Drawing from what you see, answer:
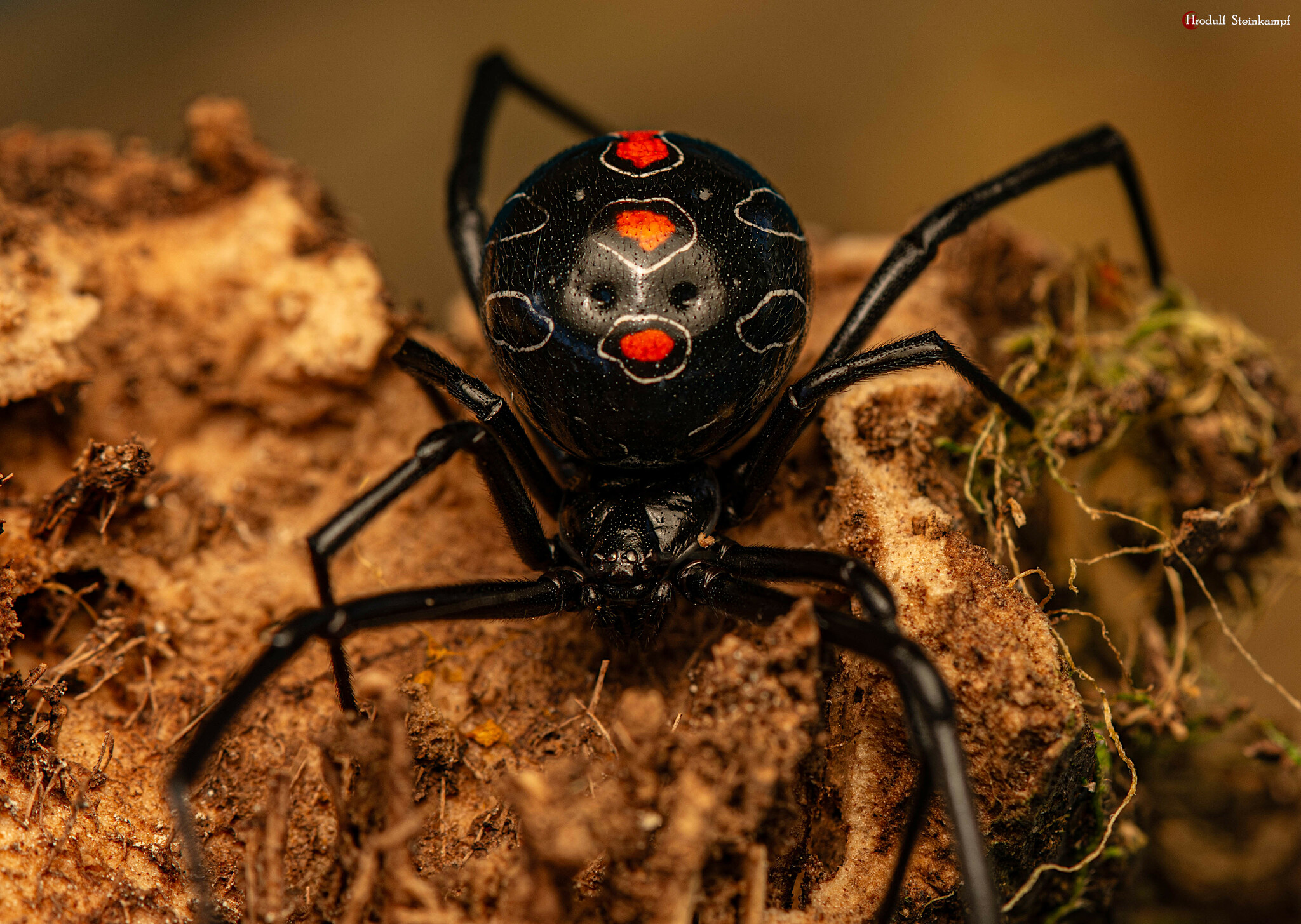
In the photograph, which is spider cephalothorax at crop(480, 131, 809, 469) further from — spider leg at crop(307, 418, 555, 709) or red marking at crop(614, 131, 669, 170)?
spider leg at crop(307, 418, 555, 709)

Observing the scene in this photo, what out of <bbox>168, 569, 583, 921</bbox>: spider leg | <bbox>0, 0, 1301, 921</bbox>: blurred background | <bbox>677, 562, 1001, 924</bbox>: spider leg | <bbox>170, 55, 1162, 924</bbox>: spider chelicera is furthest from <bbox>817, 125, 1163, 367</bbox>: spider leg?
<bbox>0, 0, 1301, 921</bbox>: blurred background

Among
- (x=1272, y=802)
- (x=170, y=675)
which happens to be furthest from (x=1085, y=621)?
(x=170, y=675)

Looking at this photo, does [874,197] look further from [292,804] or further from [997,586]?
[292,804]

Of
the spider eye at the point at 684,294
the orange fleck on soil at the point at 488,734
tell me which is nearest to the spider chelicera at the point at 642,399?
the spider eye at the point at 684,294

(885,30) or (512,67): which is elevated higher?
(885,30)

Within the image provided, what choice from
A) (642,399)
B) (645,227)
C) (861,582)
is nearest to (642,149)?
(645,227)
